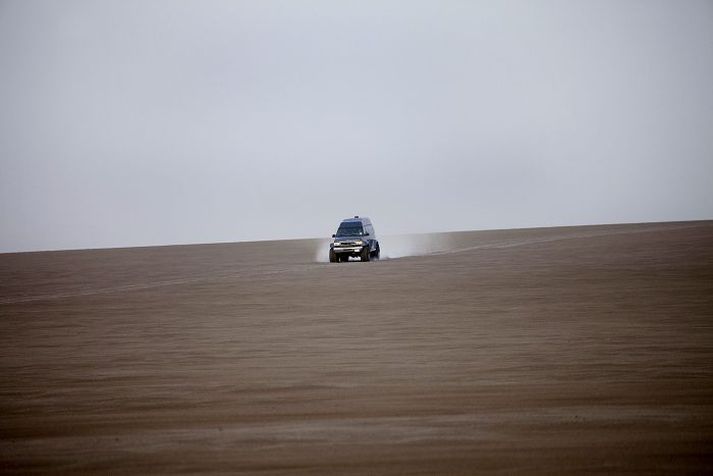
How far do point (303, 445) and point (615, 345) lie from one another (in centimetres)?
612

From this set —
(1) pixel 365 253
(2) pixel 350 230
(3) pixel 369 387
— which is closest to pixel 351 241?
(2) pixel 350 230

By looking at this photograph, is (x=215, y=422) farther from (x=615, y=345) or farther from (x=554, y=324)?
(x=554, y=324)

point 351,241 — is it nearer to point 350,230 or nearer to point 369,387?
point 350,230

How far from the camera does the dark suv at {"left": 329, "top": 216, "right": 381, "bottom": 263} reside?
33.6m

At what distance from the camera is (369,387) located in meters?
7.66

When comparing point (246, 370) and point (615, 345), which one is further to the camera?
point (615, 345)

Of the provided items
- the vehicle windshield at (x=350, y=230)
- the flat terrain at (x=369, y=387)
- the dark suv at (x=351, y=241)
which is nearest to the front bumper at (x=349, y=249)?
the dark suv at (x=351, y=241)

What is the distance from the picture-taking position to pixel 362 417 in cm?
646

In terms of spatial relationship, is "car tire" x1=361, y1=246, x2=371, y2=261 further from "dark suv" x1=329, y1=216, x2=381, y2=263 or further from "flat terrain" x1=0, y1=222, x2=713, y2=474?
"flat terrain" x1=0, y1=222, x2=713, y2=474

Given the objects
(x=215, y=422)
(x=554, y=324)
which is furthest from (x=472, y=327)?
Answer: (x=215, y=422)

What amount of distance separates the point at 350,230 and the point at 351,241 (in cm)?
77

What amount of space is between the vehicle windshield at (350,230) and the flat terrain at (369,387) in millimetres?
17646

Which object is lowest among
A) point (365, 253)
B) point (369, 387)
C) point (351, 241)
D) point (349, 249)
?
point (369, 387)

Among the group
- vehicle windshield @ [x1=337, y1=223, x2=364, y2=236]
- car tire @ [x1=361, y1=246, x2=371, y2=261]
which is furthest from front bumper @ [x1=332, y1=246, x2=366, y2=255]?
vehicle windshield @ [x1=337, y1=223, x2=364, y2=236]
